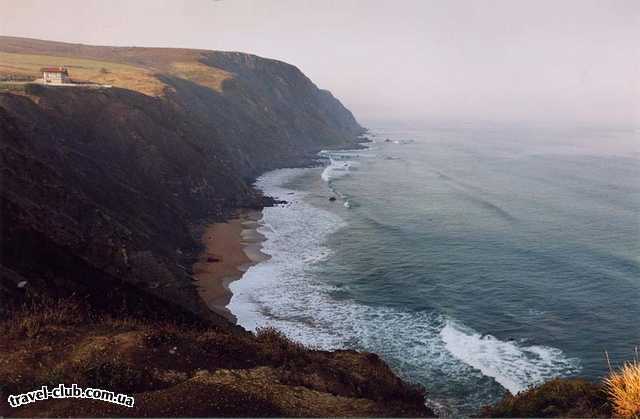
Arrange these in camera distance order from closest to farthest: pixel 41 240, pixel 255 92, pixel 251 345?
1. pixel 251 345
2. pixel 41 240
3. pixel 255 92

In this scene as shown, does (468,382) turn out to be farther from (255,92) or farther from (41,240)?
(255,92)

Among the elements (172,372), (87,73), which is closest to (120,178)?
(172,372)

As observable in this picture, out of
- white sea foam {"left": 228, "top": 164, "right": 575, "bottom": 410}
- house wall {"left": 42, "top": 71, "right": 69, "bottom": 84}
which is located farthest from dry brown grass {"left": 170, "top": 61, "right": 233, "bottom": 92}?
white sea foam {"left": 228, "top": 164, "right": 575, "bottom": 410}

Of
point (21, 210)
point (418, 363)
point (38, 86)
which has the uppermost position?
point (38, 86)

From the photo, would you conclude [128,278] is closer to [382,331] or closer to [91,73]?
[382,331]

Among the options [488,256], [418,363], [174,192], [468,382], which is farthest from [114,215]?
[488,256]

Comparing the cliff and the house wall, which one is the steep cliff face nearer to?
the cliff

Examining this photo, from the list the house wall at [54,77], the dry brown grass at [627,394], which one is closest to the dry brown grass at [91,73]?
the house wall at [54,77]
